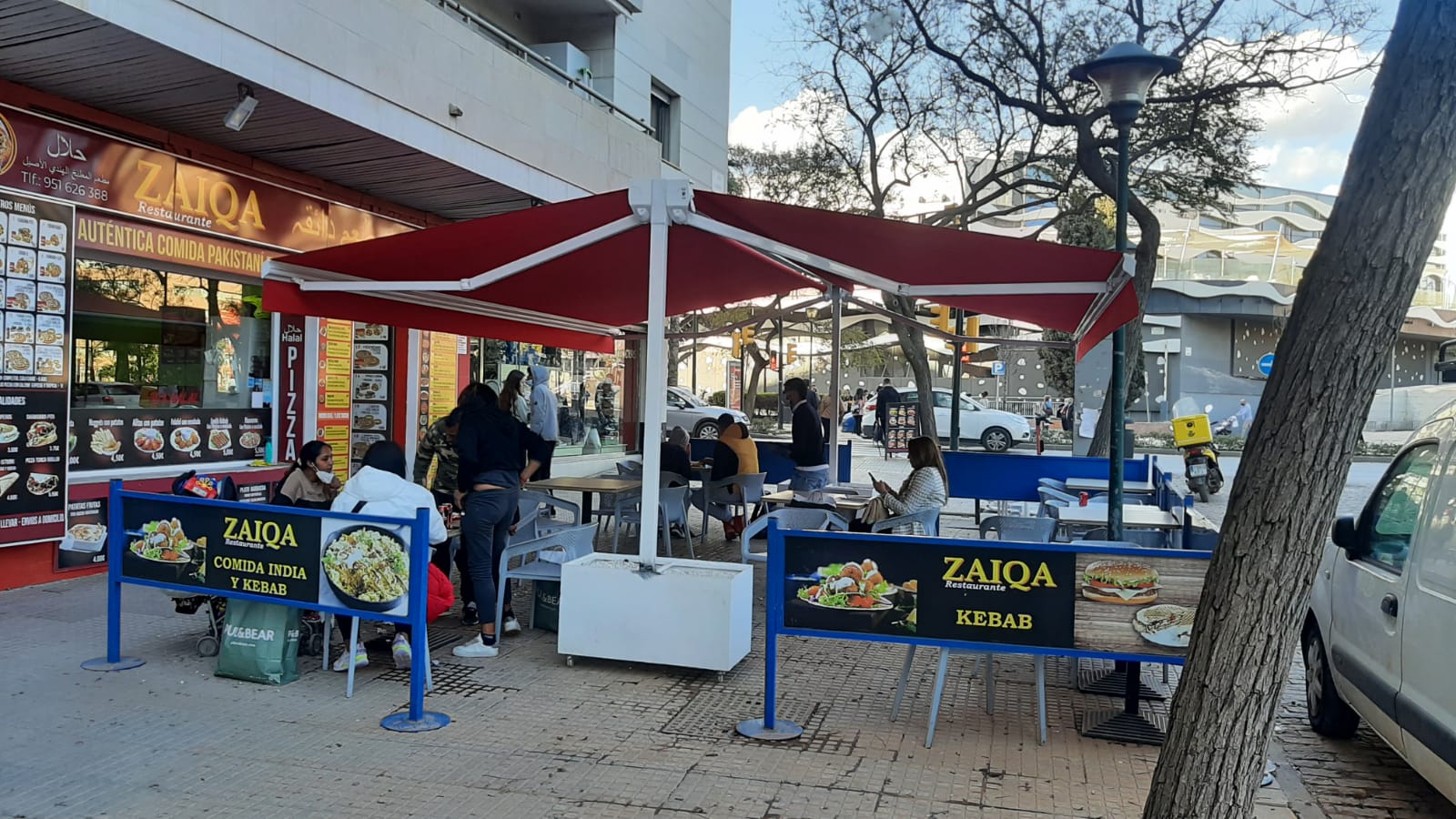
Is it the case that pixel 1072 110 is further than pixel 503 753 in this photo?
Yes

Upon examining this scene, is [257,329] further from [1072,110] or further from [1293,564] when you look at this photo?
[1072,110]

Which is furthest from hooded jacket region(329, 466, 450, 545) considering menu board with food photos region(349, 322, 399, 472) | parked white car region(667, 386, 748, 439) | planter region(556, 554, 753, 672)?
parked white car region(667, 386, 748, 439)

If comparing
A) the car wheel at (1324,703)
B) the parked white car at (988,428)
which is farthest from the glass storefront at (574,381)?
the parked white car at (988,428)

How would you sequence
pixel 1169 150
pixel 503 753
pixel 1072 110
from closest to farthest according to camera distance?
1. pixel 503 753
2. pixel 1072 110
3. pixel 1169 150

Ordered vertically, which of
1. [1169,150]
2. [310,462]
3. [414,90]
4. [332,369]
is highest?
[1169,150]

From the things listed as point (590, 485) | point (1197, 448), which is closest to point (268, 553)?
point (590, 485)

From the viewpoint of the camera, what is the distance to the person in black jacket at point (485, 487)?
6.26 meters

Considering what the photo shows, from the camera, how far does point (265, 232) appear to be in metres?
9.52

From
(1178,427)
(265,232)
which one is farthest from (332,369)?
(1178,427)

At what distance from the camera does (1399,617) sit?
407cm

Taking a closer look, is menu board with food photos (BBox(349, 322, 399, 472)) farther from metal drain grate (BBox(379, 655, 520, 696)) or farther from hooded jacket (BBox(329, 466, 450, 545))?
hooded jacket (BBox(329, 466, 450, 545))

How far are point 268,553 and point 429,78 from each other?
5.66 metres

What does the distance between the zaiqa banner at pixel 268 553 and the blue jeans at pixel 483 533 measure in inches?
47.3

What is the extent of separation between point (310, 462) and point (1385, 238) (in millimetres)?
5497
